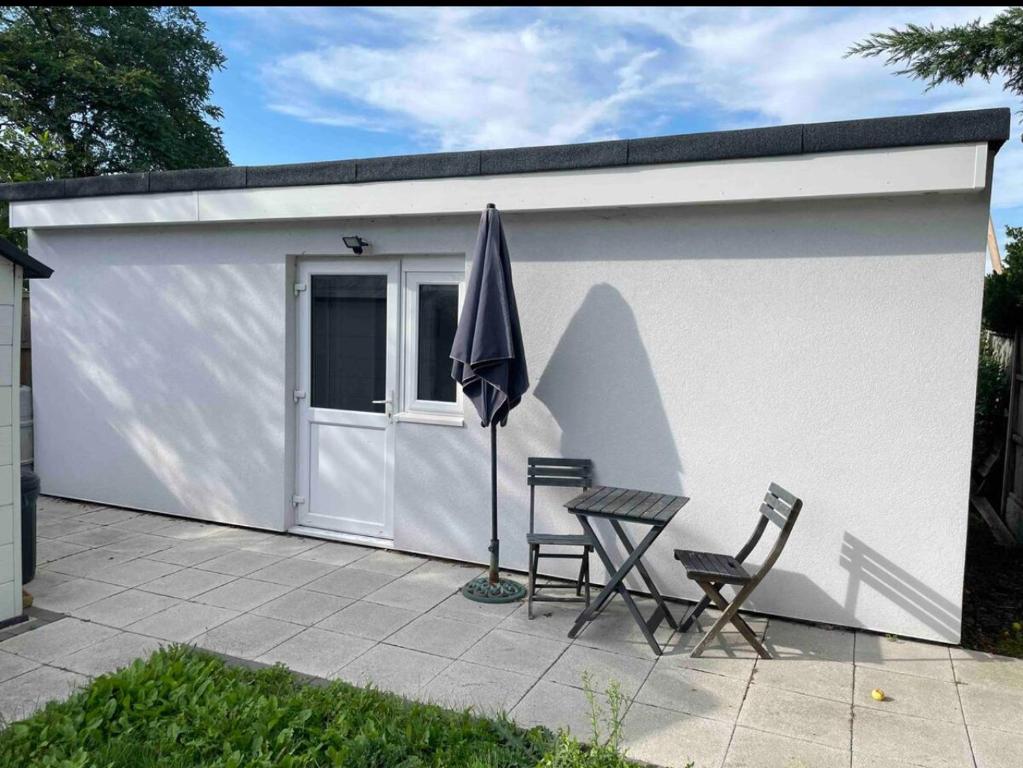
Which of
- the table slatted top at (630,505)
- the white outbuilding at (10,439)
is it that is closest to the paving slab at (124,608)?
the white outbuilding at (10,439)

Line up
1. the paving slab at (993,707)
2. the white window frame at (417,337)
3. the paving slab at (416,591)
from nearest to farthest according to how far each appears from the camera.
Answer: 1. the paving slab at (993,707)
2. the paving slab at (416,591)
3. the white window frame at (417,337)

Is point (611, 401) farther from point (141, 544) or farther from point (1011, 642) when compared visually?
point (141, 544)

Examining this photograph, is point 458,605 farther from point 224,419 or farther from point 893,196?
point 893,196

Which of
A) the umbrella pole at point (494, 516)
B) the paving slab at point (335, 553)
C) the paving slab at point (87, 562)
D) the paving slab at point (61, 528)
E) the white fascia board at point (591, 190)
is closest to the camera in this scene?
the white fascia board at point (591, 190)

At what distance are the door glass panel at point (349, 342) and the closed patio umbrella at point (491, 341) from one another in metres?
1.29

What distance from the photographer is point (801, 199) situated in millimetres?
4852

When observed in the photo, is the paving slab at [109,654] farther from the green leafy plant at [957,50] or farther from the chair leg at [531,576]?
the green leafy plant at [957,50]

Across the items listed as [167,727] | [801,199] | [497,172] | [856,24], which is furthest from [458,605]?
[856,24]

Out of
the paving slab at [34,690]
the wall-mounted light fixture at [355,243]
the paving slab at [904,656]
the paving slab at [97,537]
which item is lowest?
the paving slab at [34,690]

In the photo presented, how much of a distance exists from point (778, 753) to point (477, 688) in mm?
1469

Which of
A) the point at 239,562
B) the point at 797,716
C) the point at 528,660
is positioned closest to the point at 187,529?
the point at 239,562

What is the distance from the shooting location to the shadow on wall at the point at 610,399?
539cm

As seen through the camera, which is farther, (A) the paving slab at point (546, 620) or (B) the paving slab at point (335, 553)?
(B) the paving slab at point (335, 553)

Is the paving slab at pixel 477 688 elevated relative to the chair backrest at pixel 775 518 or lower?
lower
